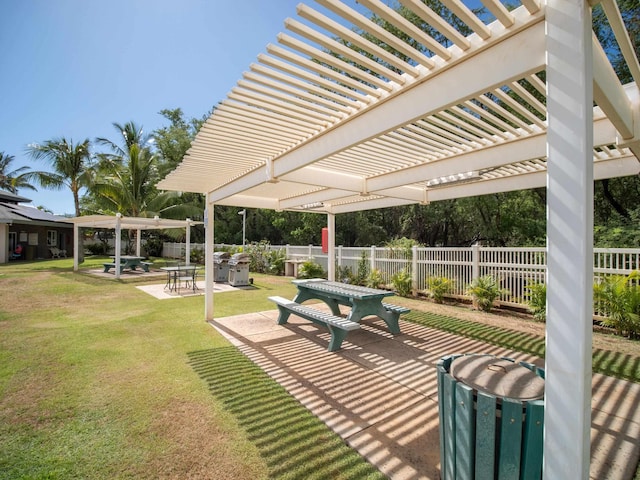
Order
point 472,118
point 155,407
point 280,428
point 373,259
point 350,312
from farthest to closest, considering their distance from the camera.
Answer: point 373,259 < point 350,312 < point 472,118 < point 155,407 < point 280,428

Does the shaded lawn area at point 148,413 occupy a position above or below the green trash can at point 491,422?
below

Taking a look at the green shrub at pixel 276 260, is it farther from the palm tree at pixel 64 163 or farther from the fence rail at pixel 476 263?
the palm tree at pixel 64 163

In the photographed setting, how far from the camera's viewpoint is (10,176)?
30.7m

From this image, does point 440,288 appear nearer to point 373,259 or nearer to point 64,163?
point 373,259

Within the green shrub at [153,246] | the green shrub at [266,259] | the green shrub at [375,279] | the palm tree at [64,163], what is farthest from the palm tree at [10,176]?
the green shrub at [375,279]

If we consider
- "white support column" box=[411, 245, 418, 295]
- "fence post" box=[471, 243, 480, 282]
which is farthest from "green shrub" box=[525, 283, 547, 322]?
"white support column" box=[411, 245, 418, 295]

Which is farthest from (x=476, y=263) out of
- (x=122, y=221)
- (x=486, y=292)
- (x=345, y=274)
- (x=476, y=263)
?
(x=122, y=221)

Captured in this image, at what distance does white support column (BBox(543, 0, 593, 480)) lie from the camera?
143cm

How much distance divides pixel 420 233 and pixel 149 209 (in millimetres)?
19033

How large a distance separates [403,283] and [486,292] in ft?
8.70

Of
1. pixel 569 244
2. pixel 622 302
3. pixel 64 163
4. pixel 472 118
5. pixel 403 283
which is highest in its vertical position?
pixel 64 163

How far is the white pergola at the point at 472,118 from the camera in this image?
1.46 metres

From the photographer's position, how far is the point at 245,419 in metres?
3.08

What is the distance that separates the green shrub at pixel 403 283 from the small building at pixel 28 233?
2139cm
